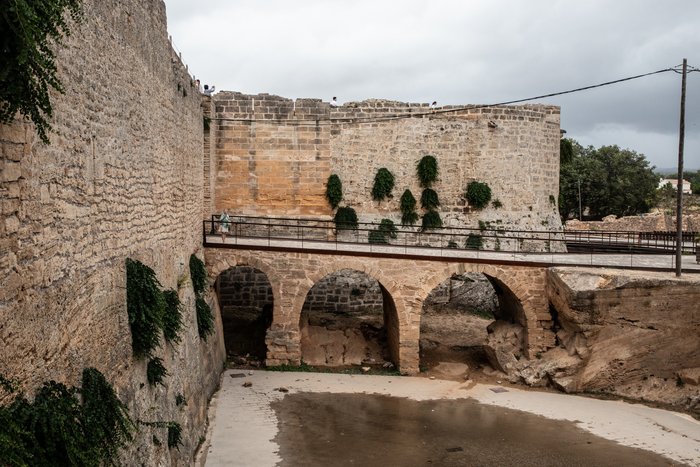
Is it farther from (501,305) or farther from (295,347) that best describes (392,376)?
(501,305)

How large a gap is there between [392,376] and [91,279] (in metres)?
11.1

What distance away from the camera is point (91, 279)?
276 inches

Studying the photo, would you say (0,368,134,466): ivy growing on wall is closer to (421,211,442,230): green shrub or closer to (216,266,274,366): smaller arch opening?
(216,266,274,366): smaller arch opening

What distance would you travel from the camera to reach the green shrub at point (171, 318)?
10242 mm

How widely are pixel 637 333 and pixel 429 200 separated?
917 cm

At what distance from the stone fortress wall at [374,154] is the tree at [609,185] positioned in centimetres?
A: 1778

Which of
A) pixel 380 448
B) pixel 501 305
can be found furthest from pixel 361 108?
pixel 380 448

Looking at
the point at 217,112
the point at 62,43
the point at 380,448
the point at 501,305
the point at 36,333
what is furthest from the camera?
the point at 217,112

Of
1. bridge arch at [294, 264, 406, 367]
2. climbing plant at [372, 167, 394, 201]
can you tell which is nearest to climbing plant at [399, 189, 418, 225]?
climbing plant at [372, 167, 394, 201]

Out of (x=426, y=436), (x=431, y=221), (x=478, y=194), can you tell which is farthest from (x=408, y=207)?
(x=426, y=436)

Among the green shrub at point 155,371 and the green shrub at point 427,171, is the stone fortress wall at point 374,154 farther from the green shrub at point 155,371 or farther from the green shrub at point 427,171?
the green shrub at point 155,371

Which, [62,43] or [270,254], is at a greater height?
[62,43]

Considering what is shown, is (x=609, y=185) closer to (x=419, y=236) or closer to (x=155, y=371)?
(x=419, y=236)

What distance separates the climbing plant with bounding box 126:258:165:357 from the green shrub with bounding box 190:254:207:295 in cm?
596
